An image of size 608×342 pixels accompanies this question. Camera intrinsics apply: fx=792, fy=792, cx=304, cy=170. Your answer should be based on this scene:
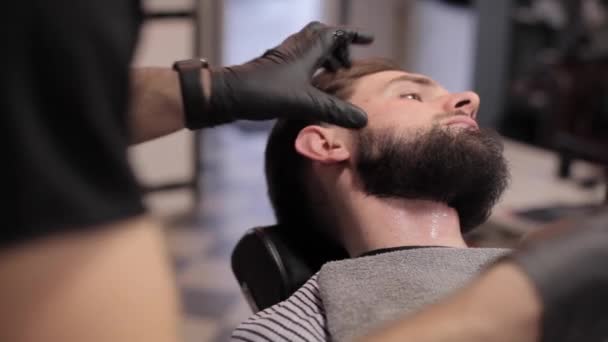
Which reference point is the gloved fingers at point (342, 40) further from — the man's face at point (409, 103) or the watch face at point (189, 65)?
the watch face at point (189, 65)

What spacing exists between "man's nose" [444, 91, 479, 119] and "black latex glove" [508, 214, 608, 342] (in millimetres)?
666

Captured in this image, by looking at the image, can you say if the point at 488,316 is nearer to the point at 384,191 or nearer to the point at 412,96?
the point at 384,191

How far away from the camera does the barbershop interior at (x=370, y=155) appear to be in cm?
138

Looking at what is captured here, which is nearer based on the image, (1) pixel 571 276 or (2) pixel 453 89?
(1) pixel 571 276

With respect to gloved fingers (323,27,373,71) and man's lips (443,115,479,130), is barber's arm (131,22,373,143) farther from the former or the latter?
man's lips (443,115,479,130)

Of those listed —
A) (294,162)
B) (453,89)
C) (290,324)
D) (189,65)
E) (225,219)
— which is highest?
(189,65)

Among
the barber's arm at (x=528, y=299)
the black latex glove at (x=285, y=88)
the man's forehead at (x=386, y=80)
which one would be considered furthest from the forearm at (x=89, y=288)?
the man's forehead at (x=386, y=80)

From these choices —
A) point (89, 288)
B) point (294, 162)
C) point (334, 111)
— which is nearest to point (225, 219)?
point (294, 162)

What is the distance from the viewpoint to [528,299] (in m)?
0.72

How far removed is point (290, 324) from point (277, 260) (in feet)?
0.67

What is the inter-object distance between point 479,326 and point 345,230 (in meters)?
0.73

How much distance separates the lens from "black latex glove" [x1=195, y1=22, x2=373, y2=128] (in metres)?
1.19

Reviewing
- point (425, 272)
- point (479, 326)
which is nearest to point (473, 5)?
point (425, 272)

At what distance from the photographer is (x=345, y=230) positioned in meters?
1.44
